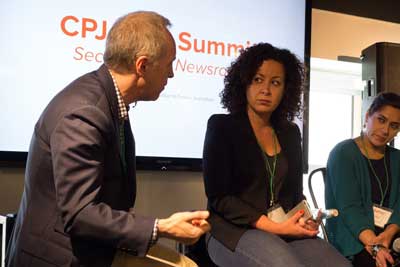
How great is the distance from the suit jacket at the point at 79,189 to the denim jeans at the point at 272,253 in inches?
19.1

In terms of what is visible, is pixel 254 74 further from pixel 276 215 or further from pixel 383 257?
pixel 383 257

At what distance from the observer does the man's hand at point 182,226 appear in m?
1.10

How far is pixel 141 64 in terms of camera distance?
1218 millimetres

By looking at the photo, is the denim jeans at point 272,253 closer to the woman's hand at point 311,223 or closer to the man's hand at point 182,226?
the woman's hand at point 311,223

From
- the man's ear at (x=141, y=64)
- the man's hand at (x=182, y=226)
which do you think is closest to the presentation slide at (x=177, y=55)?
the man's ear at (x=141, y=64)

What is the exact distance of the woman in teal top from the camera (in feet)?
6.36

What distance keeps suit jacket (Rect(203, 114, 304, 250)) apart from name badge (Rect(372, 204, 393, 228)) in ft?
1.78

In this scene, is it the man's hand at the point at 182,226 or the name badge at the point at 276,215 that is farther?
the name badge at the point at 276,215

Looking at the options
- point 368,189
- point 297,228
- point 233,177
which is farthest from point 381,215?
point 233,177

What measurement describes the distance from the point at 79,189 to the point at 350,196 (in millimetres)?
1380

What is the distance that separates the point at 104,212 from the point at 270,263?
63 centimetres

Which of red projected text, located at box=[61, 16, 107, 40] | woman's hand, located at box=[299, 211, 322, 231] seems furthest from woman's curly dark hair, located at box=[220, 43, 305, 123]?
red projected text, located at box=[61, 16, 107, 40]

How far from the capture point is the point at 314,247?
160cm

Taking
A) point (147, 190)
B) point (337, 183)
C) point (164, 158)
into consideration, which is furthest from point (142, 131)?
point (337, 183)
